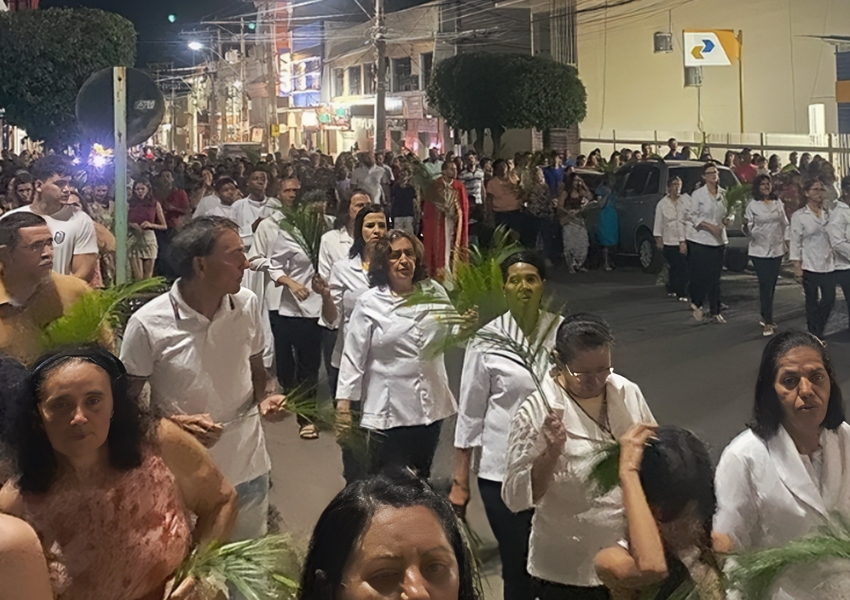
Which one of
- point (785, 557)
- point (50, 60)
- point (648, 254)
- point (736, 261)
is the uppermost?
point (50, 60)

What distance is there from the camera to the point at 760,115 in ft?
88.9

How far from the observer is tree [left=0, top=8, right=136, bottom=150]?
22.1 meters

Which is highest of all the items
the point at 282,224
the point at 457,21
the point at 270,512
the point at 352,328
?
the point at 457,21

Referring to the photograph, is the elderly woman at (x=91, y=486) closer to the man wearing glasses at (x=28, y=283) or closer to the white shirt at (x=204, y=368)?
the white shirt at (x=204, y=368)

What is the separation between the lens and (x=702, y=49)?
23.5 metres

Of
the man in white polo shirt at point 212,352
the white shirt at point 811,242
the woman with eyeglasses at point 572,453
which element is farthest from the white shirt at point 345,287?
the white shirt at point 811,242

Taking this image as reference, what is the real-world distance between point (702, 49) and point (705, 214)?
44.1 ft

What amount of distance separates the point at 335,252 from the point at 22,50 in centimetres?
1798

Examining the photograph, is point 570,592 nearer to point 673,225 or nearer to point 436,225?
point 436,225

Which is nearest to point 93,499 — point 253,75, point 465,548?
point 465,548

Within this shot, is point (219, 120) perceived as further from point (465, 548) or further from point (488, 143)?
point (465, 548)

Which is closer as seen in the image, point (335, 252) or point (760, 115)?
point (335, 252)

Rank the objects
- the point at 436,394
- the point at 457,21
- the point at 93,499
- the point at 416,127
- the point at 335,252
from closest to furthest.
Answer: the point at 93,499, the point at 436,394, the point at 335,252, the point at 457,21, the point at 416,127

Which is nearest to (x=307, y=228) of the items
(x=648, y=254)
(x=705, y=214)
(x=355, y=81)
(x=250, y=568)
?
(x=250, y=568)
